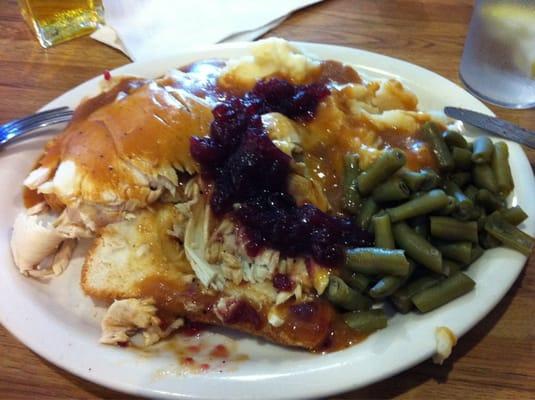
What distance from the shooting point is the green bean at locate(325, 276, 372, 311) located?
5.84 ft

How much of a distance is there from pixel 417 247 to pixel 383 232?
0.40 feet

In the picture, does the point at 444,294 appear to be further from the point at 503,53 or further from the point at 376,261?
the point at 503,53

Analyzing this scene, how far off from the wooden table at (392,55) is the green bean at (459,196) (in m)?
0.24

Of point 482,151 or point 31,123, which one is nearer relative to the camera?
point 482,151

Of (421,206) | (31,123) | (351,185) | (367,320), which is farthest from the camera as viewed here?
(31,123)

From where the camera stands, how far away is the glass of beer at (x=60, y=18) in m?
3.16

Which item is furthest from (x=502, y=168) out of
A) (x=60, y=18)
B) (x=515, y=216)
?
(x=60, y=18)

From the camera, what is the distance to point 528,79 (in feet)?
8.91

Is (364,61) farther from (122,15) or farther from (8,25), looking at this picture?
(8,25)

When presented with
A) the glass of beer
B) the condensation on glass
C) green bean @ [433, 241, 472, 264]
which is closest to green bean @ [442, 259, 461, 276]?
green bean @ [433, 241, 472, 264]

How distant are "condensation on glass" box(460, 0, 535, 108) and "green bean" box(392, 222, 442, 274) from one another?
51.0 inches

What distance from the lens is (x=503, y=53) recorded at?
2721 mm

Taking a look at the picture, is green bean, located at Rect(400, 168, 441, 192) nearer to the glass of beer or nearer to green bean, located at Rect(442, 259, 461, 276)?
green bean, located at Rect(442, 259, 461, 276)

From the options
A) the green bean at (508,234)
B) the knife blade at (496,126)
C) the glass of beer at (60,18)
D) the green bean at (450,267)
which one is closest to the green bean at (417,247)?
the green bean at (450,267)
